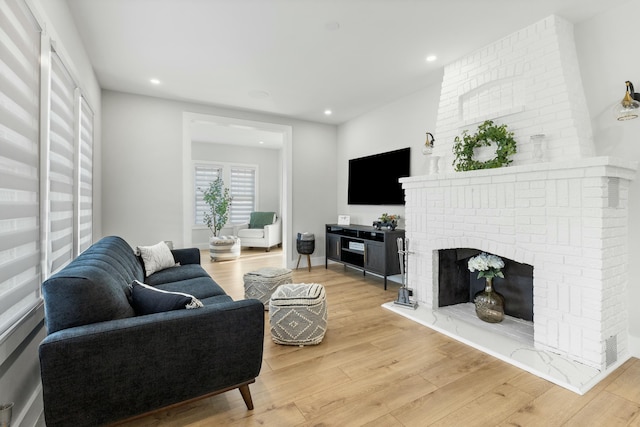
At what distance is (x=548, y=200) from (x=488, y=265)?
75 centimetres

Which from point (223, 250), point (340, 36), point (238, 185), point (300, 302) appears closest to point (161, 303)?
point (300, 302)

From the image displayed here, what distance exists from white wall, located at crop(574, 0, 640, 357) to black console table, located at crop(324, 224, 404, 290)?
2.19 m

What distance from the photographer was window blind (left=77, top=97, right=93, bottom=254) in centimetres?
295

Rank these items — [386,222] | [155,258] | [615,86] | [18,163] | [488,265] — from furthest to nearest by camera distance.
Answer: [386,222], [155,258], [488,265], [615,86], [18,163]

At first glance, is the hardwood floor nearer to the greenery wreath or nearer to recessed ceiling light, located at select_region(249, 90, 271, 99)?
the greenery wreath

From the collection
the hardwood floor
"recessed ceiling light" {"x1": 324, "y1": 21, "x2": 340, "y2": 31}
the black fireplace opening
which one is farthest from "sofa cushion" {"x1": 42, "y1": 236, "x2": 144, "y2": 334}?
the black fireplace opening

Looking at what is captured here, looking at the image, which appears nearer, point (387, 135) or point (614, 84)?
point (614, 84)

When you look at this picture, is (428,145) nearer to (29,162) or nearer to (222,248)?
(29,162)

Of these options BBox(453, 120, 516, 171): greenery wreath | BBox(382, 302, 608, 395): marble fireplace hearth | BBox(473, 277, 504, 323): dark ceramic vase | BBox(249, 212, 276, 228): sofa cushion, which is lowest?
BBox(382, 302, 608, 395): marble fireplace hearth

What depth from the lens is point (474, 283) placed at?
3.36 metres

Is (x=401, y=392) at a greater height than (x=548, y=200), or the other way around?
(x=548, y=200)

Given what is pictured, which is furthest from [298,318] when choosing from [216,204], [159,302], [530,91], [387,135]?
[216,204]

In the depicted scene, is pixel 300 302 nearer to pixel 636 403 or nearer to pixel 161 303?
pixel 161 303

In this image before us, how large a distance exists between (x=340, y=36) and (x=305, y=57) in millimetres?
508
